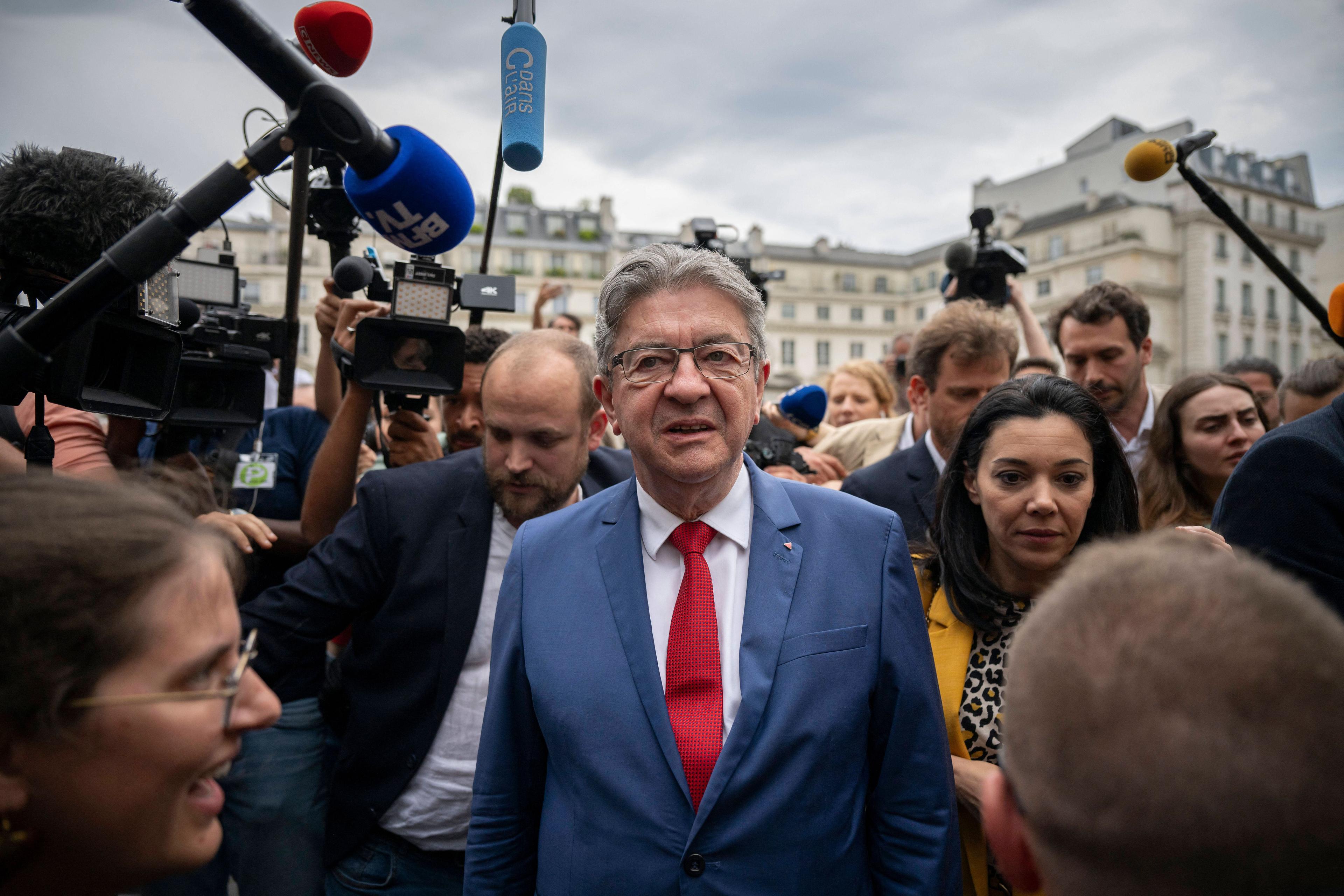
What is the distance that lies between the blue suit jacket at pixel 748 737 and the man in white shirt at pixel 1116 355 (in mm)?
2606

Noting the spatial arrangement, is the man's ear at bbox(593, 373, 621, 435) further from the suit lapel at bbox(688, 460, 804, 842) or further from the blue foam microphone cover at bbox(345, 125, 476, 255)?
the blue foam microphone cover at bbox(345, 125, 476, 255)

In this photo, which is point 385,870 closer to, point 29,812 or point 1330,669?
point 29,812

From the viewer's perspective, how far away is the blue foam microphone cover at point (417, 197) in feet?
4.26

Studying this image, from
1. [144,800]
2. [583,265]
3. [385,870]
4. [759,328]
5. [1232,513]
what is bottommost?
[385,870]

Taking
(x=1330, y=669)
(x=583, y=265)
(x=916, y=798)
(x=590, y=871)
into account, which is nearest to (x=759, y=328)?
(x=916, y=798)

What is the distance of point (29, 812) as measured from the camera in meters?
0.93

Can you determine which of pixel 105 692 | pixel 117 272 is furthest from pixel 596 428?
pixel 105 692

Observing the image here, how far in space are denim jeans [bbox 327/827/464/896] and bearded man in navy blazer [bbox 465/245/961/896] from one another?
2.12 ft

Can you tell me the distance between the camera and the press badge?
112 inches

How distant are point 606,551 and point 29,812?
43.8 inches

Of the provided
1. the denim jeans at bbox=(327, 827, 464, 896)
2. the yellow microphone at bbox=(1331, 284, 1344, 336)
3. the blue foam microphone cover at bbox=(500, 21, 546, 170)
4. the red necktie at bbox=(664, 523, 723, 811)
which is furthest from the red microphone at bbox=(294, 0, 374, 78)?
the yellow microphone at bbox=(1331, 284, 1344, 336)

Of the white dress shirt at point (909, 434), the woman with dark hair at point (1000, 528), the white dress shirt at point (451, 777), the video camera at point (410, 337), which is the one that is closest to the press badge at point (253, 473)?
the video camera at point (410, 337)

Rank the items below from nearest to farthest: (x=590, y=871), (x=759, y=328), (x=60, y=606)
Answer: (x=60, y=606), (x=590, y=871), (x=759, y=328)

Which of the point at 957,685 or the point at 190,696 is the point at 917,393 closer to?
the point at 957,685
